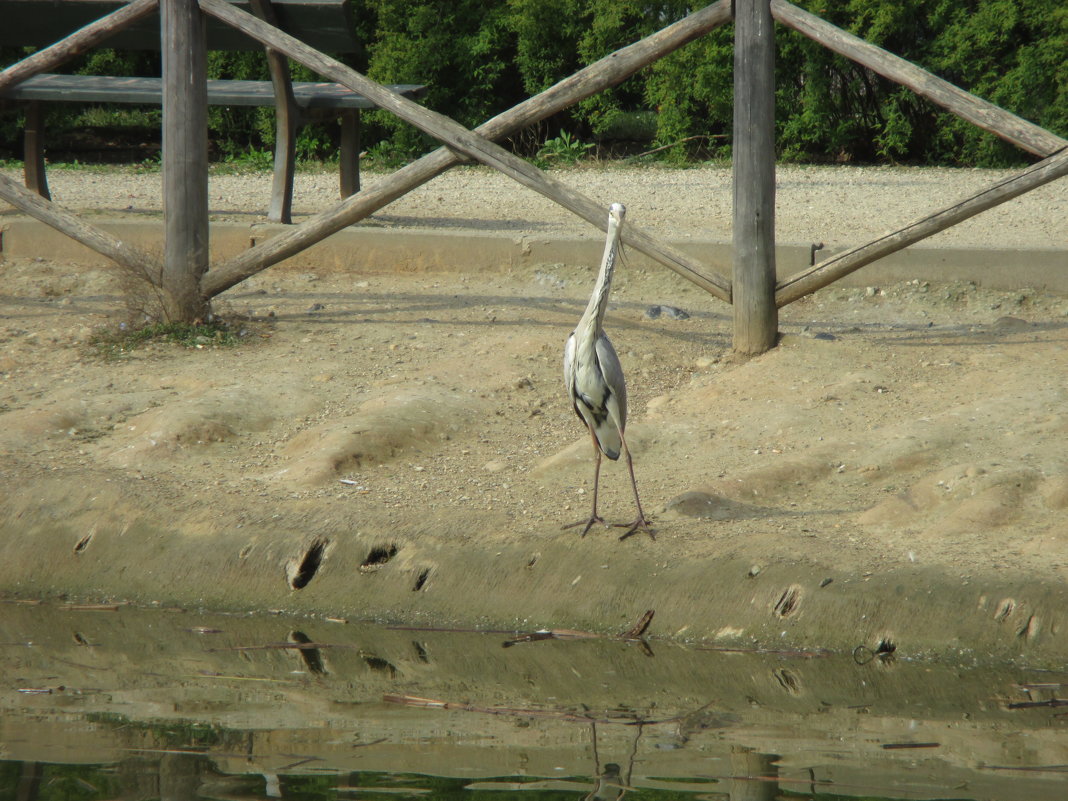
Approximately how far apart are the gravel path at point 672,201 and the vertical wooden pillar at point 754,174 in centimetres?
144

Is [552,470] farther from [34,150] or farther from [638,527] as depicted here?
[34,150]

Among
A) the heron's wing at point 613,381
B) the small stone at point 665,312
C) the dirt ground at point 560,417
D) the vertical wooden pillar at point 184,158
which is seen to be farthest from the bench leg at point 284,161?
the heron's wing at point 613,381

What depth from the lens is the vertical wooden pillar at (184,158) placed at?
21.1 feet

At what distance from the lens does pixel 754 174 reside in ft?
19.5

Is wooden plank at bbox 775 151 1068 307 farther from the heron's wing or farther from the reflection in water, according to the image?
the reflection in water

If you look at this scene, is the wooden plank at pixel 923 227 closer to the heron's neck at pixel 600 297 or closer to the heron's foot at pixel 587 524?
the heron's neck at pixel 600 297

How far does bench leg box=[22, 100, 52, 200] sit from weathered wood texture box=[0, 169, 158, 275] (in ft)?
7.61

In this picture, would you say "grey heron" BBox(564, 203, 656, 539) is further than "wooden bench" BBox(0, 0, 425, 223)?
No

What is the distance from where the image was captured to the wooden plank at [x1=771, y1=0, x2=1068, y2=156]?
5629mm

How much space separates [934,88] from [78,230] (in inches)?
180

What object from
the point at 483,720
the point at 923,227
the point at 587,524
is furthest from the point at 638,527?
the point at 923,227

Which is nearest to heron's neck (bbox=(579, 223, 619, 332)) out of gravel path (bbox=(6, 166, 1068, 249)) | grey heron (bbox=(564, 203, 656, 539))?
grey heron (bbox=(564, 203, 656, 539))

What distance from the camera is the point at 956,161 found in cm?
1276

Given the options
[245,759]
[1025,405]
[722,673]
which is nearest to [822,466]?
[1025,405]
